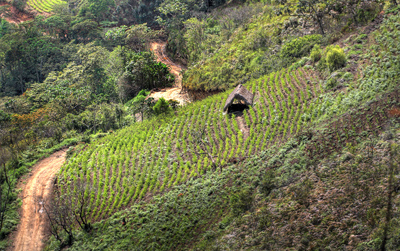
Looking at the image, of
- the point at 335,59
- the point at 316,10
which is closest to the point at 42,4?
the point at 316,10

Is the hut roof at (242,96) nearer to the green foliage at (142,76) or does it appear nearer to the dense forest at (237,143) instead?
the dense forest at (237,143)

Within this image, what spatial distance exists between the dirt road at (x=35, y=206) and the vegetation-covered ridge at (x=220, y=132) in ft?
3.28

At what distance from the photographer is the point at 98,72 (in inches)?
1460

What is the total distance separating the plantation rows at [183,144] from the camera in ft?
55.2

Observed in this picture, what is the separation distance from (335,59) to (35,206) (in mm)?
18801

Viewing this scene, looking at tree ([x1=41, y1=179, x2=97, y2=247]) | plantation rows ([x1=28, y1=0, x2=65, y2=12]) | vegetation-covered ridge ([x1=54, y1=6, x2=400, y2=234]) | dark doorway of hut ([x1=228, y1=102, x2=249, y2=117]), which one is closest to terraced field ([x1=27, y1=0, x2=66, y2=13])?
plantation rows ([x1=28, y1=0, x2=65, y2=12])

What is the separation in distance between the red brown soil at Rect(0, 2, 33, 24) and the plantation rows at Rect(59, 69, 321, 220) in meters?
45.2

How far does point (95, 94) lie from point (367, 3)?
1098 inches

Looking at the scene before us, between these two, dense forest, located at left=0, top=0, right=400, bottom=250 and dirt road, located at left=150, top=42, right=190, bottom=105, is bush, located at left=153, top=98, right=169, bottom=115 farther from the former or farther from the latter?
dirt road, located at left=150, top=42, right=190, bottom=105

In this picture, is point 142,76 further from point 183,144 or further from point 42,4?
point 42,4

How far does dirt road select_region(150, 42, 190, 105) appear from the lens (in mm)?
30034

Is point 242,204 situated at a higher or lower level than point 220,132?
lower

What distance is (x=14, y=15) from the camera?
56.0m

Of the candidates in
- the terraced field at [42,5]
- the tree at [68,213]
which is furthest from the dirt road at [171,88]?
the terraced field at [42,5]
